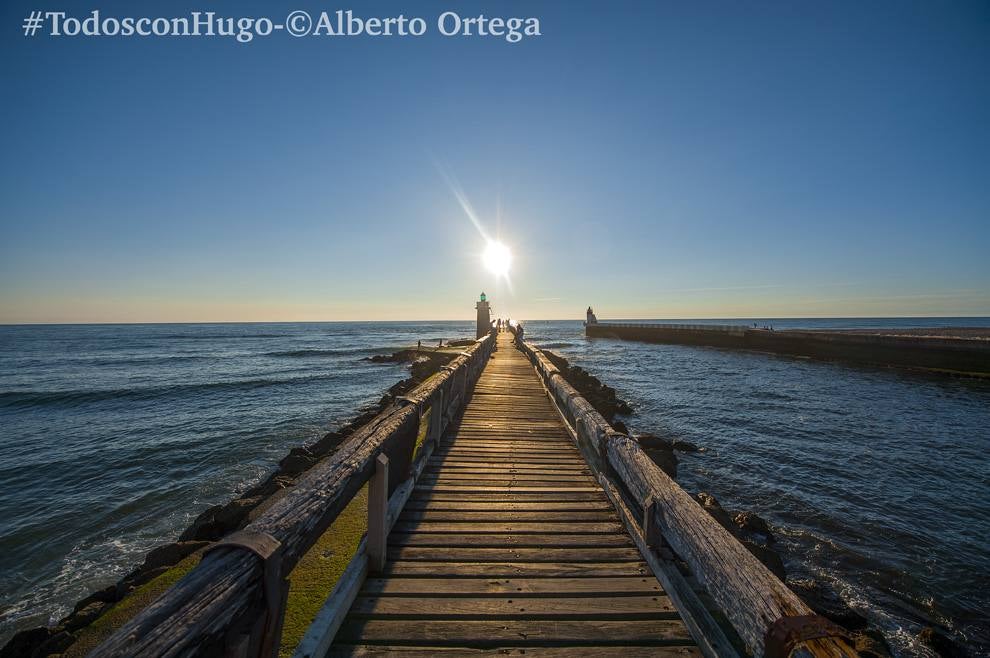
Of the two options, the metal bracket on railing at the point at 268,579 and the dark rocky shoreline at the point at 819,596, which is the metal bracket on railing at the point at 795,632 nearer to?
the dark rocky shoreline at the point at 819,596

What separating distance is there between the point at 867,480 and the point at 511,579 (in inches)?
402

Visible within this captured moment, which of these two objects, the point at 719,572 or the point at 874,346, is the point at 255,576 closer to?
the point at 719,572

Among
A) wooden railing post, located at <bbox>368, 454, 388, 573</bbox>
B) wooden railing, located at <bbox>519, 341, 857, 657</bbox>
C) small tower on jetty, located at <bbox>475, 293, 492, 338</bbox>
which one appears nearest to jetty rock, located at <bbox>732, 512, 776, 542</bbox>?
wooden railing, located at <bbox>519, 341, 857, 657</bbox>

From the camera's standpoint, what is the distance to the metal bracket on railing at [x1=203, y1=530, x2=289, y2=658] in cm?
177

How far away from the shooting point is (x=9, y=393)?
23.6 metres

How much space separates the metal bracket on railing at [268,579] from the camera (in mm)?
1772

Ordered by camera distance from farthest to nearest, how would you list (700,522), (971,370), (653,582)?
1. (971,370)
2. (653,582)
3. (700,522)

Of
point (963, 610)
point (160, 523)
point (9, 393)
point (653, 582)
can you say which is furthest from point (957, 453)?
point (9, 393)

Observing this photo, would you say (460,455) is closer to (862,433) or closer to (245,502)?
(245,502)

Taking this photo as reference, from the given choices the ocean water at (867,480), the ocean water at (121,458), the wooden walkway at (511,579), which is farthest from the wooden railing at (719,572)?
the ocean water at (121,458)

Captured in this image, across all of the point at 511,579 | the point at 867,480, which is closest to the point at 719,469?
the point at 867,480

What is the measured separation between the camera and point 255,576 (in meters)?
1.73

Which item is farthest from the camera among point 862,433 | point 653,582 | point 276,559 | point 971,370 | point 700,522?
point 971,370

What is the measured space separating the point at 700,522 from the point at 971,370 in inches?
1257
